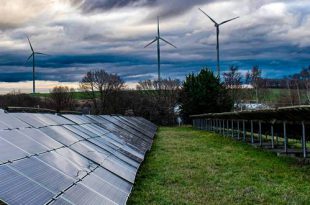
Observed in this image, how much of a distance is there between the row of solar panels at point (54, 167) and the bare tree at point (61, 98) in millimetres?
89903

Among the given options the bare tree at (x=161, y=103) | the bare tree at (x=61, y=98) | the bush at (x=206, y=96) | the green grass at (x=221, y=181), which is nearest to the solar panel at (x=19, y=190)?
the green grass at (x=221, y=181)

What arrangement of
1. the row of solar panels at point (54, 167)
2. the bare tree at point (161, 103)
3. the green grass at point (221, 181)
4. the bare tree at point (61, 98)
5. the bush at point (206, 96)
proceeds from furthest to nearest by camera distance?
the bare tree at point (61, 98) → the bare tree at point (161, 103) → the bush at point (206, 96) → the green grass at point (221, 181) → the row of solar panels at point (54, 167)

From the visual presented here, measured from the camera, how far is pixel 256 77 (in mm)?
116500

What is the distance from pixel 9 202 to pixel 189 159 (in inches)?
516

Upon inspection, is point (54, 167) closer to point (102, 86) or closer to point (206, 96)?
point (206, 96)

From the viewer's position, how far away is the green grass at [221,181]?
35.6 feet

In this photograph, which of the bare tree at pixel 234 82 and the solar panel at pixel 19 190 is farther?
the bare tree at pixel 234 82

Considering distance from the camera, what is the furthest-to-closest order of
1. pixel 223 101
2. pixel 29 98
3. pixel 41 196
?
pixel 29 98
pixel 223 101
pixel 41 196

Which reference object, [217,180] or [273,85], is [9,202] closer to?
[217,180]

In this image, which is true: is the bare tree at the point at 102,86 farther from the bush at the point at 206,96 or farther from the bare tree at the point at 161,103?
the bush at the point at 206,96

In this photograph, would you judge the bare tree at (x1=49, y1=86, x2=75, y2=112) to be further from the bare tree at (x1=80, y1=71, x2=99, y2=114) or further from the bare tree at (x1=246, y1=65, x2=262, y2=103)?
the bare tree at (x1=246, y1=65, x2=262, y2=103)

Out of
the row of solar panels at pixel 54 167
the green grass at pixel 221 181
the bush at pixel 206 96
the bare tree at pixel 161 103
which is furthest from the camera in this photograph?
the bare tree at pixel 161 103

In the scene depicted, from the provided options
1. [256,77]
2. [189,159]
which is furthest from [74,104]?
[189,159]

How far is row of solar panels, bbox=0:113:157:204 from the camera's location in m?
7.44
